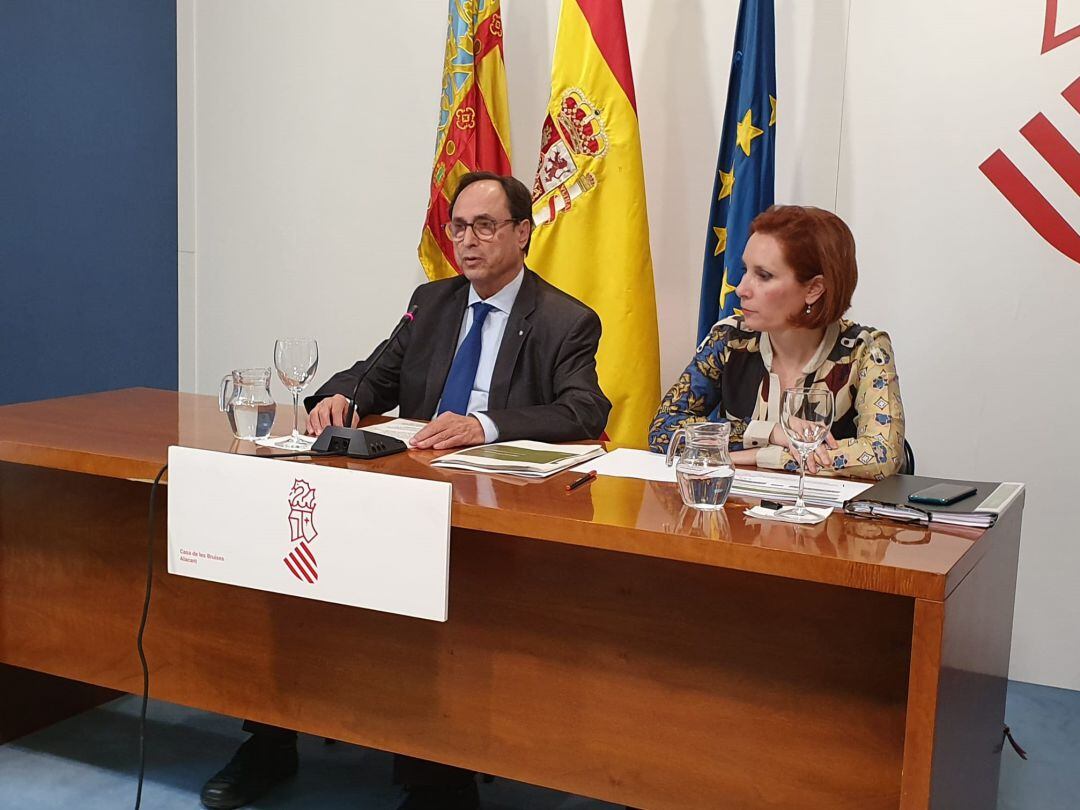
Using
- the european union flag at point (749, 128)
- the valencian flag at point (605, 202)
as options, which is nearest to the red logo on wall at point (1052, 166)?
the european union flag at point (749, 128)

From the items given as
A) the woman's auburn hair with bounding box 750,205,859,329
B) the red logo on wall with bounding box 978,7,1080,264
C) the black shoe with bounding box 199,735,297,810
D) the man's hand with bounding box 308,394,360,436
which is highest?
the red logo on wall with bounding box 978,7,1080,264

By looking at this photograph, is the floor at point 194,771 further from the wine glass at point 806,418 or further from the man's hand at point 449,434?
the wine glass at point 806,418

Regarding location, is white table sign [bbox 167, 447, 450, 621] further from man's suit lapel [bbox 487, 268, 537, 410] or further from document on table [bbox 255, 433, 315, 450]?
man's suit lapel [bbox 487, 268, 537, 410]

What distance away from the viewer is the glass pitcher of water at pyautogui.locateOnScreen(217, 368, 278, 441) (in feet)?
6.93

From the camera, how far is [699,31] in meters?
3.50

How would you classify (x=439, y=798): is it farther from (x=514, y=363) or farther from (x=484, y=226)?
(x=484, y=226)

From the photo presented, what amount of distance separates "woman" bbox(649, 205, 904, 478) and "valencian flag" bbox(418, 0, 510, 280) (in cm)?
132

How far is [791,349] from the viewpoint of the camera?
2.40 meters

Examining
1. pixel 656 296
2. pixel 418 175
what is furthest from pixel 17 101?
pixel 656 296

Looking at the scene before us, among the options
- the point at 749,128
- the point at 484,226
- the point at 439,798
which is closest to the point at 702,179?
the point at 749,128

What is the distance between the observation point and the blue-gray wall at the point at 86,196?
11.6ft

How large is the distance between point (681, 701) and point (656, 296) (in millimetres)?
2029

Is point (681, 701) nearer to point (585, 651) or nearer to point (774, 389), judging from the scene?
point (585, 651)

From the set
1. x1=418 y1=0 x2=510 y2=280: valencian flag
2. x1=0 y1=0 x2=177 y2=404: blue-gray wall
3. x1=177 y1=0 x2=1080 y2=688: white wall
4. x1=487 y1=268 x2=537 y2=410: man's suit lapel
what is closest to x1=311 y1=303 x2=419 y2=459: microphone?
x1=487 y1=268 x2=537 y2=410: man's suit lapel
